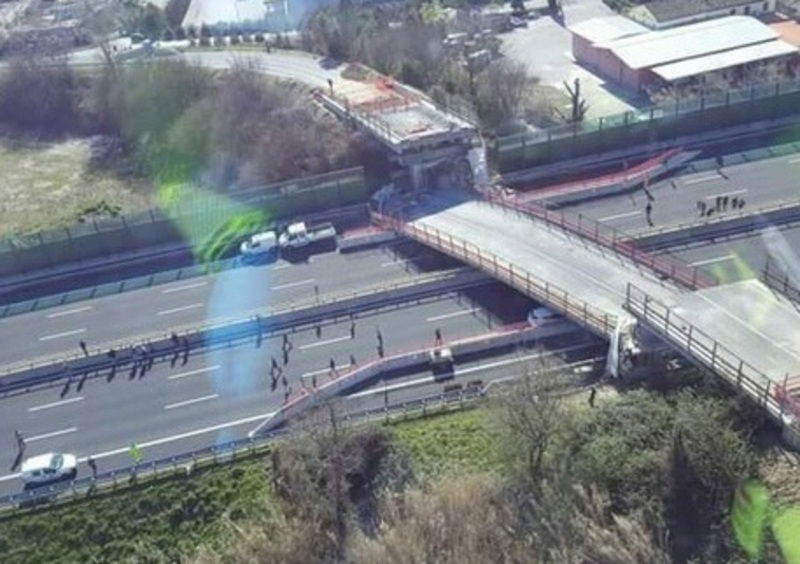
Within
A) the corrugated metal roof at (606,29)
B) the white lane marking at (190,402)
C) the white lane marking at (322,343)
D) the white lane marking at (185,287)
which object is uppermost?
A: the corrugated metal roof at (606,29)

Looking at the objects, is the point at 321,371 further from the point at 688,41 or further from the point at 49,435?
the point at 688,41

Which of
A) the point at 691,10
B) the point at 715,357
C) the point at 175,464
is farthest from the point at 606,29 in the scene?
the point at 175,464

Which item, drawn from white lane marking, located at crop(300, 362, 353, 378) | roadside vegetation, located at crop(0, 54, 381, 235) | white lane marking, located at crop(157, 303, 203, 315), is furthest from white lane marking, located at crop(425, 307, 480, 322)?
roadside vegetation, located at crop(0, 54, 381, 235)

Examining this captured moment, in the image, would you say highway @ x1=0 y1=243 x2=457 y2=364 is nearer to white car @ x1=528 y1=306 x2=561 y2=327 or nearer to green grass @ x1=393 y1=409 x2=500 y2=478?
Answer: white car @ x1=528 y1=306 x2=561 y2=327

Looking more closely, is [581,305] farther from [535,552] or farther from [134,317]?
[134,317]

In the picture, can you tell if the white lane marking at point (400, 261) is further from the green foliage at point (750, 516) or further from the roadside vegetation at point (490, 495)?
the green foliage at point (750, 516)

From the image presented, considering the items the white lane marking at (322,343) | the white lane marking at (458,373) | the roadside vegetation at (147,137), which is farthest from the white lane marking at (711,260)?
the roadside vegetation at (147,137)

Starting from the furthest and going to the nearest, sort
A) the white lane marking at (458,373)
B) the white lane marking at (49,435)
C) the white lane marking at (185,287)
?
1. the white lane marking at (185,287)
2. the white lane marking at (458,373)
3. the white lane marking at (49,435)
